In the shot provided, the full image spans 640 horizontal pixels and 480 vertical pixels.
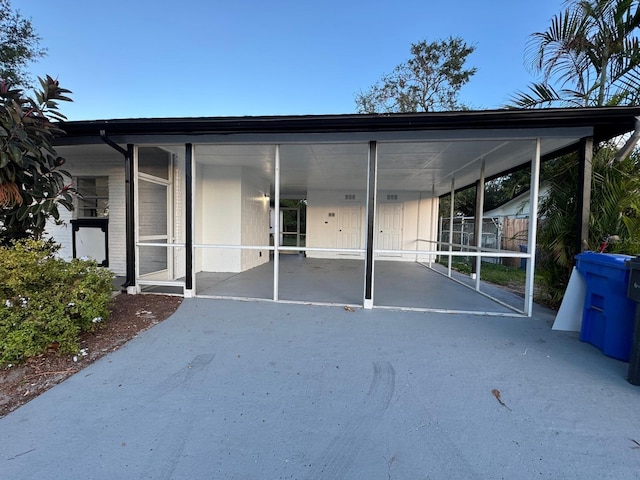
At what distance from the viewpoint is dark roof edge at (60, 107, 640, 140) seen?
11.2 feet

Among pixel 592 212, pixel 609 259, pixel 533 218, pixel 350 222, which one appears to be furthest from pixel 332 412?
pixel 350 222

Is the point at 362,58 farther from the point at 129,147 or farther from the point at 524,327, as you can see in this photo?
the point at 524,327

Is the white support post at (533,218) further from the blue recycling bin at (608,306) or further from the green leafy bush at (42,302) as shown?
the green leafy bush at (42,302)

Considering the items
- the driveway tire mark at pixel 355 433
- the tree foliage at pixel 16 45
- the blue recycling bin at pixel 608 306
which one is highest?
the tree foliage at pixel 16 45

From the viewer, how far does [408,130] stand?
3895 mm

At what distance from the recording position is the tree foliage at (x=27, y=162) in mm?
3158

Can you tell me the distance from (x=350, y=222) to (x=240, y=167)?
4.97 m

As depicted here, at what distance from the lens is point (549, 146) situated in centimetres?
421

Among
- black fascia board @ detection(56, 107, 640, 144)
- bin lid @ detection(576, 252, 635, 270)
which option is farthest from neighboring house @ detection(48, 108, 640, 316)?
bin lid @ detection(576, 252, 635, 270)

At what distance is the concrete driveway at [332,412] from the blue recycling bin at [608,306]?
0.17 metres

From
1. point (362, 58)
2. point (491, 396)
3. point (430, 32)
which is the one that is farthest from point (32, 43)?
point (430, 32)

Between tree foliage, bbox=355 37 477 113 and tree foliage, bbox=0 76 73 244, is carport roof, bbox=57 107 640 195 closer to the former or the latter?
tree foliage, bbox=0 76 73 244

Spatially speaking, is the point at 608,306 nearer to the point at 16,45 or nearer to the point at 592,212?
the point at 592,212

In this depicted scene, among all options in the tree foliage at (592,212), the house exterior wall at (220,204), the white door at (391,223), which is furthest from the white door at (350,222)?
the tree foliage at (592,212)
